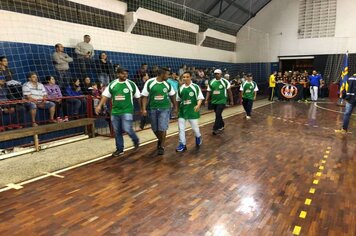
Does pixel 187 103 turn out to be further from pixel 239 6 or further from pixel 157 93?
pixel 239 6

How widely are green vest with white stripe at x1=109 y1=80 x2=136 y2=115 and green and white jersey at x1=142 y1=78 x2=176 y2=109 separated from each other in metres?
0.31

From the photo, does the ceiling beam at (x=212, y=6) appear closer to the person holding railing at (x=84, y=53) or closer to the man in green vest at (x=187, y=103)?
the person holding railing at (x=84, y=53)

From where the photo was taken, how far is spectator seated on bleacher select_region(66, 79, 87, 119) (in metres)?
7.68

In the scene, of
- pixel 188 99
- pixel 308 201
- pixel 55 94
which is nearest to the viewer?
pixel 308 201

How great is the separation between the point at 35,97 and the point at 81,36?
329 centimetres

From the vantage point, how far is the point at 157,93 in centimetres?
577

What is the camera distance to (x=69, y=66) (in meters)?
8.70

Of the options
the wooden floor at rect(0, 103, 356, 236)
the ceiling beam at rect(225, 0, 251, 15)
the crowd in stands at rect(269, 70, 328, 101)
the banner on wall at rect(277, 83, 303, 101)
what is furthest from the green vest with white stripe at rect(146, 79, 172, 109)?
the ceiling beam at rect(225, 0, 251, 15)

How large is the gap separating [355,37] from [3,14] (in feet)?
60.6

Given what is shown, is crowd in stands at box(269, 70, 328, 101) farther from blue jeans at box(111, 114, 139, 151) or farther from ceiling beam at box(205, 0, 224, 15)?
blue jeans at box(111, 114, 139, 151)

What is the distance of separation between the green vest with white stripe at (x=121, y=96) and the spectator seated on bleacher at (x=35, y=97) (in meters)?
2.06

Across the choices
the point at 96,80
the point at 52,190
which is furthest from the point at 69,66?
the point at 52,190

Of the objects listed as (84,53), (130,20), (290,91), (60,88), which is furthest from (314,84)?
(60,88)

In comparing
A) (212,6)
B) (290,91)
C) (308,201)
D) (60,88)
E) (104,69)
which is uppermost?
(212,6)
